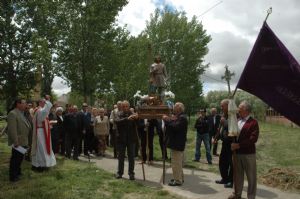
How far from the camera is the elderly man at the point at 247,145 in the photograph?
871 centimetres

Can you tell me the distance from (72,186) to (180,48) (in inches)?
1618

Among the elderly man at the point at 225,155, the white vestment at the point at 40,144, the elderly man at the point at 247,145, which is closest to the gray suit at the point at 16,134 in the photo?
the white vestment at the point at 40,144

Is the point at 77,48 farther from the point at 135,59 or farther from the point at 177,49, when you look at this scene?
the point at 177,49

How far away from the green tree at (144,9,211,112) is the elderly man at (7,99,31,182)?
3858cm

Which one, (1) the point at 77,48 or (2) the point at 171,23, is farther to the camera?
(2) the point at 171,23

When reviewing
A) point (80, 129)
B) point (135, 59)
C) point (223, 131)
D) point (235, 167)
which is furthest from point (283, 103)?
point (135, 59)

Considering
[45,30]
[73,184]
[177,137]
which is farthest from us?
[45,30]

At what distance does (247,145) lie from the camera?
8734mm

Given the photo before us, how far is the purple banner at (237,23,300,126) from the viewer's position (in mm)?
8594

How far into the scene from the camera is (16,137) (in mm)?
10984

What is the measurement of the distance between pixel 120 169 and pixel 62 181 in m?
1.56

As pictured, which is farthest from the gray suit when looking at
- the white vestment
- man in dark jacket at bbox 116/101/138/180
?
man in dark jacket at bbox 116/101/138/180

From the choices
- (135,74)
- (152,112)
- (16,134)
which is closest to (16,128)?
(16,134)

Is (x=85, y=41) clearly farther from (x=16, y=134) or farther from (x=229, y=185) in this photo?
(x=229, y=185)
